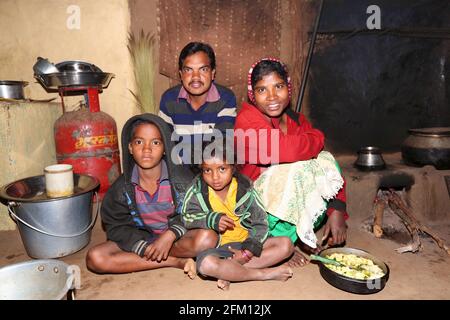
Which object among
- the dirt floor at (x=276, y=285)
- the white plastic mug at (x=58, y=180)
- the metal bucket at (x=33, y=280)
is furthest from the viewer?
the white plastic mug at (x=58, y=180)

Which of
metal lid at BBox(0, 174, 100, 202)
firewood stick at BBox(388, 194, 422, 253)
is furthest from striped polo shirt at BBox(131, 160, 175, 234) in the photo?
firewood stick at BBox(388, 194, 422, 253)

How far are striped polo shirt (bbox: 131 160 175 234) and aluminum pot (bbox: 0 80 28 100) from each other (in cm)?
171

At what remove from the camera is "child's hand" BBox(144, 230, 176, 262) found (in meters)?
2.13

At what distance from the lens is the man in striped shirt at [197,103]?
2.76 m

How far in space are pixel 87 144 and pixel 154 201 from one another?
1.19 metres

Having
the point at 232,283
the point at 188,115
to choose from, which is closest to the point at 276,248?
the point at 232,283

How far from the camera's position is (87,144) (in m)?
3.07

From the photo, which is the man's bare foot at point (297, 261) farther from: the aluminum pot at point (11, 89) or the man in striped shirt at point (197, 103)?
the aluminum pot at point (11, 89)

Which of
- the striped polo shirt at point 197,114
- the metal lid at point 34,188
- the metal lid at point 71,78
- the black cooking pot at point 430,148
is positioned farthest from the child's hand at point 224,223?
the black cooking pot at point 430,148

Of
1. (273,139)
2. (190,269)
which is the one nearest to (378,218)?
(273,139)

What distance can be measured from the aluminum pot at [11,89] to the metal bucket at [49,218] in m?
0.95

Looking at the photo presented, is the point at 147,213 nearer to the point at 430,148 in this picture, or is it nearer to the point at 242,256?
the point at 242,256

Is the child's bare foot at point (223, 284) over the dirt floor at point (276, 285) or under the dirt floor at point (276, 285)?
over

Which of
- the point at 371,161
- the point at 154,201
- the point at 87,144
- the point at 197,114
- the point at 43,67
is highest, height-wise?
the point at 43,67
